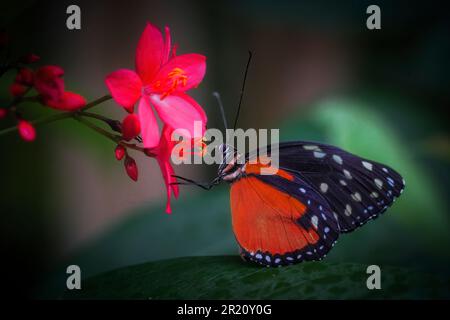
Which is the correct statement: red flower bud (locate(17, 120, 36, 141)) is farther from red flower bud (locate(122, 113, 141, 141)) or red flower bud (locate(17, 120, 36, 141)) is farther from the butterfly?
the butterfly

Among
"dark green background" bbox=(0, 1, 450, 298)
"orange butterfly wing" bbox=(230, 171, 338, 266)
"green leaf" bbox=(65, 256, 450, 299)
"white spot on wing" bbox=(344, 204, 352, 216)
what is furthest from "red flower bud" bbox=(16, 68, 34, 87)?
"white spot on wing" bbox=(344, 204, 352, 216)

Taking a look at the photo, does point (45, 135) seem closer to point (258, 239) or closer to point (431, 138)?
point (258, 239)

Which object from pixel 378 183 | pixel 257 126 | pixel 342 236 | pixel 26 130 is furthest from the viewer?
pixel 257 126

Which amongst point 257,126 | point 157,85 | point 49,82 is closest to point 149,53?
point 157,85

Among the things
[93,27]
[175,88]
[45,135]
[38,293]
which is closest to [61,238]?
[45,135]

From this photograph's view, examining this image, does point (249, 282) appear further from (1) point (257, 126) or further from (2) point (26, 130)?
(1) point (257, 126)

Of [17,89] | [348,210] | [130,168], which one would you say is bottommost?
[348,210]

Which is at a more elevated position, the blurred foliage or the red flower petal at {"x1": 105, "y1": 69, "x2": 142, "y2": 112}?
the red flower petal at {"x1": 105, "y1": 69, "x2": 142, "y2": 112}
